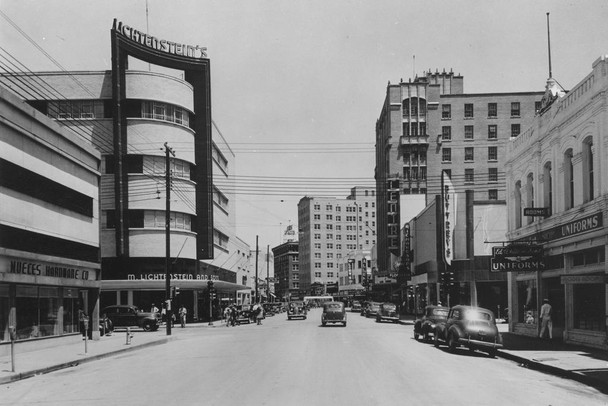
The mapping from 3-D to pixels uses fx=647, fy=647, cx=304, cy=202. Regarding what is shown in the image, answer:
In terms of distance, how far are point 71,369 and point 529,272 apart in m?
20.7

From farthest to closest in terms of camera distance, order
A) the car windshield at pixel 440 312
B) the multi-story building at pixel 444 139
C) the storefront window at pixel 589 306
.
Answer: the multi-story building at pixel 444 139 → the car windshield at pixel 440 312 → the storefront window at pixel 589 306

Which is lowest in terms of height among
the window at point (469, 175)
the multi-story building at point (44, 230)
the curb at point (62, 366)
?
the curb at point (62, 366)

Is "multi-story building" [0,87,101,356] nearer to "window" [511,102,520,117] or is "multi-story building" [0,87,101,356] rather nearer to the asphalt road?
the asphalt road

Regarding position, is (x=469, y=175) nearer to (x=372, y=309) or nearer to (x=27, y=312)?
(x=372, y=309)

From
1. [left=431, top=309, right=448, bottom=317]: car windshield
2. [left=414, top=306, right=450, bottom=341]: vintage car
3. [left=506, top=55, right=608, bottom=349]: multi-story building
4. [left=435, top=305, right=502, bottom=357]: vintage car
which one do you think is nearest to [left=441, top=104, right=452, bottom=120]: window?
[left=506, top=55, right=608, bottom=349]: multi-story building

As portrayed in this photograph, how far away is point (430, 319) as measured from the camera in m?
28.0

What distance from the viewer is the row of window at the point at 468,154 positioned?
86.2 meters

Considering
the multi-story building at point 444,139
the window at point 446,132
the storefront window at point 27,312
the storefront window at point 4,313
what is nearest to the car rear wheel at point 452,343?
the storefront window at point 4,313

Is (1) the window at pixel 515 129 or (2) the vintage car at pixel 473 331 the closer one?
(2) the vintage car at pixel 473 331

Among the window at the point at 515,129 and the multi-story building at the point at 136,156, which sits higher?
the window at the point at 515,129

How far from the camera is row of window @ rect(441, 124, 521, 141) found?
86.3 m

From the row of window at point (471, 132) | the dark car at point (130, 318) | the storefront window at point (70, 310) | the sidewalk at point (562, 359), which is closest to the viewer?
the sidewalk at point (562, 359)

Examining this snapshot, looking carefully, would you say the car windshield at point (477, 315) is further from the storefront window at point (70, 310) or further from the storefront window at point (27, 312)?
the storefront window at point (70, 310)

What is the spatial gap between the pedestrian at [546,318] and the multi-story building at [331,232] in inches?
5773
